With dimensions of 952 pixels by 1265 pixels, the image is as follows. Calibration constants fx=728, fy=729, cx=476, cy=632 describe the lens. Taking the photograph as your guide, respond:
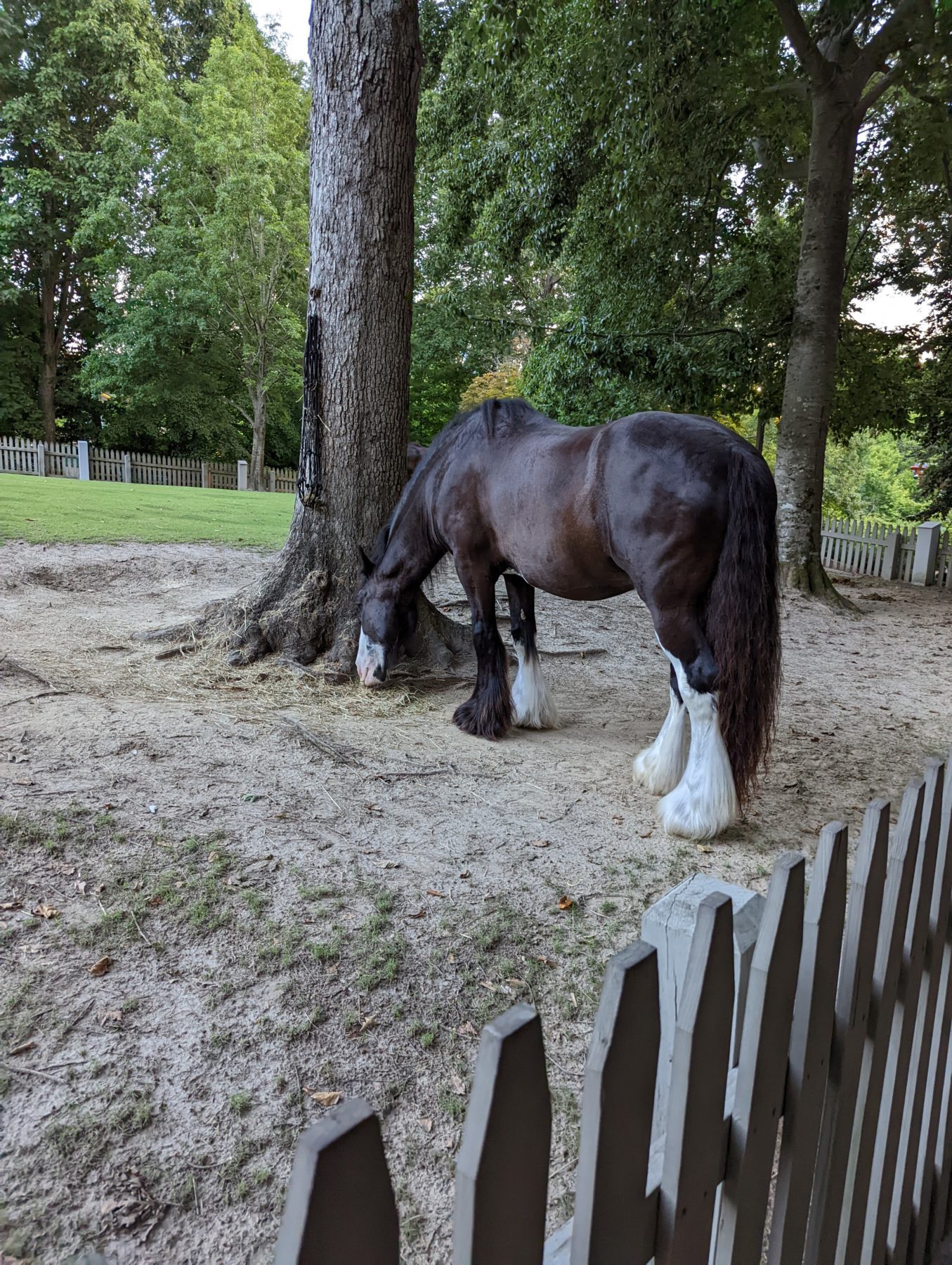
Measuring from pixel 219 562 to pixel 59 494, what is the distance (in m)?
5.52

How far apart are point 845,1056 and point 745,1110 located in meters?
0.31

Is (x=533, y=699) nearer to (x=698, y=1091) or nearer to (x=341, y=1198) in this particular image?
(x=698, y=1091)

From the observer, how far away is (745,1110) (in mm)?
913

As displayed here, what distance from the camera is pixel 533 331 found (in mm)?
14719

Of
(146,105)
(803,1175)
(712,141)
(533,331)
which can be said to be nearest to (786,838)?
(803,1175)

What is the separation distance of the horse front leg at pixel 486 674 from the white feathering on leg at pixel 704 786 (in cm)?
130

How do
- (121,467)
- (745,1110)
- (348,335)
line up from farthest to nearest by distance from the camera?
(121,467), (348,335), (745,1110)

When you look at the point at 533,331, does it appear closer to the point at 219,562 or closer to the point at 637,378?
the point at 637,378

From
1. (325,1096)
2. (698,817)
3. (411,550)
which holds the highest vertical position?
(411,550)

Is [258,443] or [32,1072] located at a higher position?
[258,443]

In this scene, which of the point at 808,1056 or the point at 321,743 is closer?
the point at 808,1056

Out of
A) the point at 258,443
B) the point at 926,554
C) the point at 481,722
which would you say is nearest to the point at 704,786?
the point at 481,722

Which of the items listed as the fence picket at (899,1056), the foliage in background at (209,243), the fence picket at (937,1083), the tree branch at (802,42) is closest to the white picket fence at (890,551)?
the tree branch at (802,42)

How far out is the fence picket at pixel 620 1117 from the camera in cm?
72
